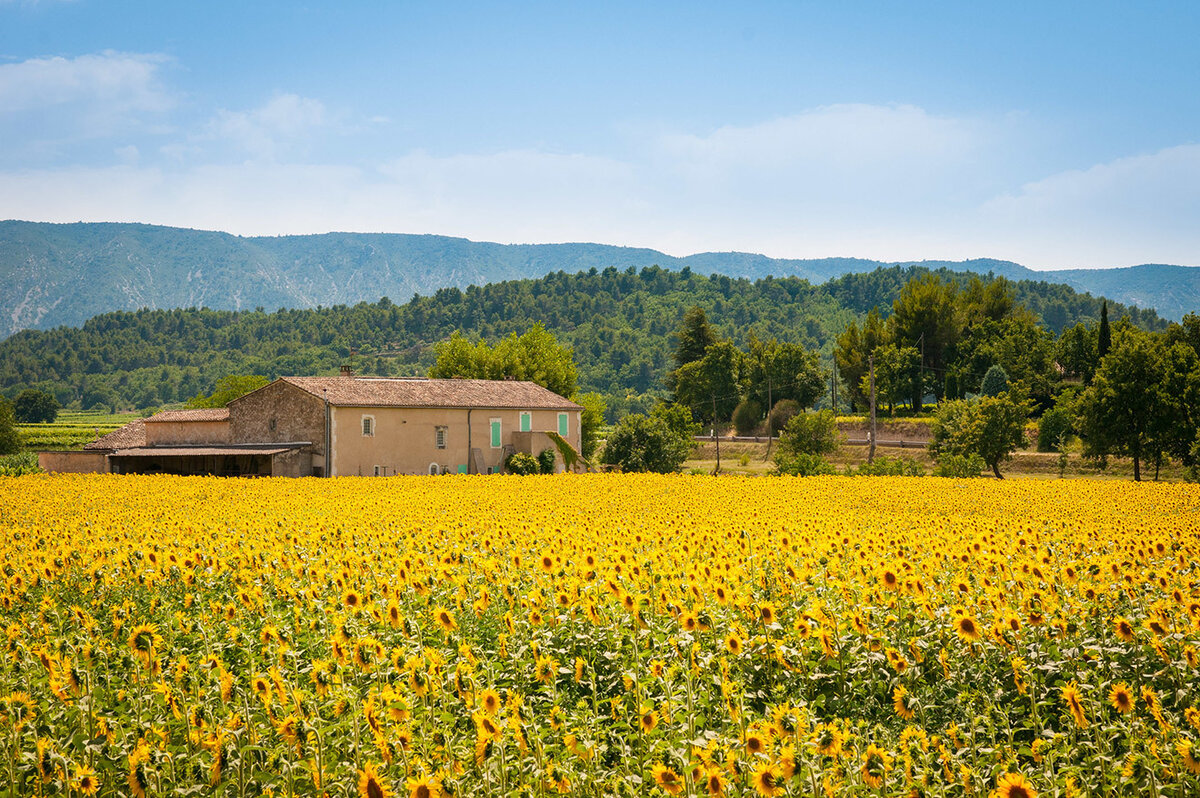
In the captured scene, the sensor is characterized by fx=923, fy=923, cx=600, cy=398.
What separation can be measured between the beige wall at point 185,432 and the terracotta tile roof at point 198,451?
1.30m

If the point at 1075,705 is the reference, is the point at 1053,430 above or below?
above

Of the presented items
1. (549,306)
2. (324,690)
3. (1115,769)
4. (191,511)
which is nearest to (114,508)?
(191,511)

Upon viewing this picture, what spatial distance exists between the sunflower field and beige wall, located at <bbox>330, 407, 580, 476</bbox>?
95.5 feet

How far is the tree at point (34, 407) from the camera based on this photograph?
116062 millimetres

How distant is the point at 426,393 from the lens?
1694 inches

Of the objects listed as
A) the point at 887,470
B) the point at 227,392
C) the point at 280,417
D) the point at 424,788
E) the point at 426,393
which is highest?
the point at 227,392

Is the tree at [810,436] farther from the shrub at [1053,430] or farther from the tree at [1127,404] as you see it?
the shrub at [1053,430]

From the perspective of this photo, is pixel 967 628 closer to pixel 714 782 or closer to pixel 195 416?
pixel 714 782

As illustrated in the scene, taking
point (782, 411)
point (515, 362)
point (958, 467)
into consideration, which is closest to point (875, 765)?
point (958, 467)

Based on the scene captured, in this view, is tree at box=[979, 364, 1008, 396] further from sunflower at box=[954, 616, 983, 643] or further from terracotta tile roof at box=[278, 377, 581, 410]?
sunflower at box=[954, 616, 983, 643]

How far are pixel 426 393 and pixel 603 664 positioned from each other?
37546 millimetres

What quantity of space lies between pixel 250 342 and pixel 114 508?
167589 mm

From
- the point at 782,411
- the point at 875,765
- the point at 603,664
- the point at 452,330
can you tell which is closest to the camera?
the point at 875,765

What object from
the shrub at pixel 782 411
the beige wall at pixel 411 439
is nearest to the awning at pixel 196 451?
the beige wall at pixel 411 439
